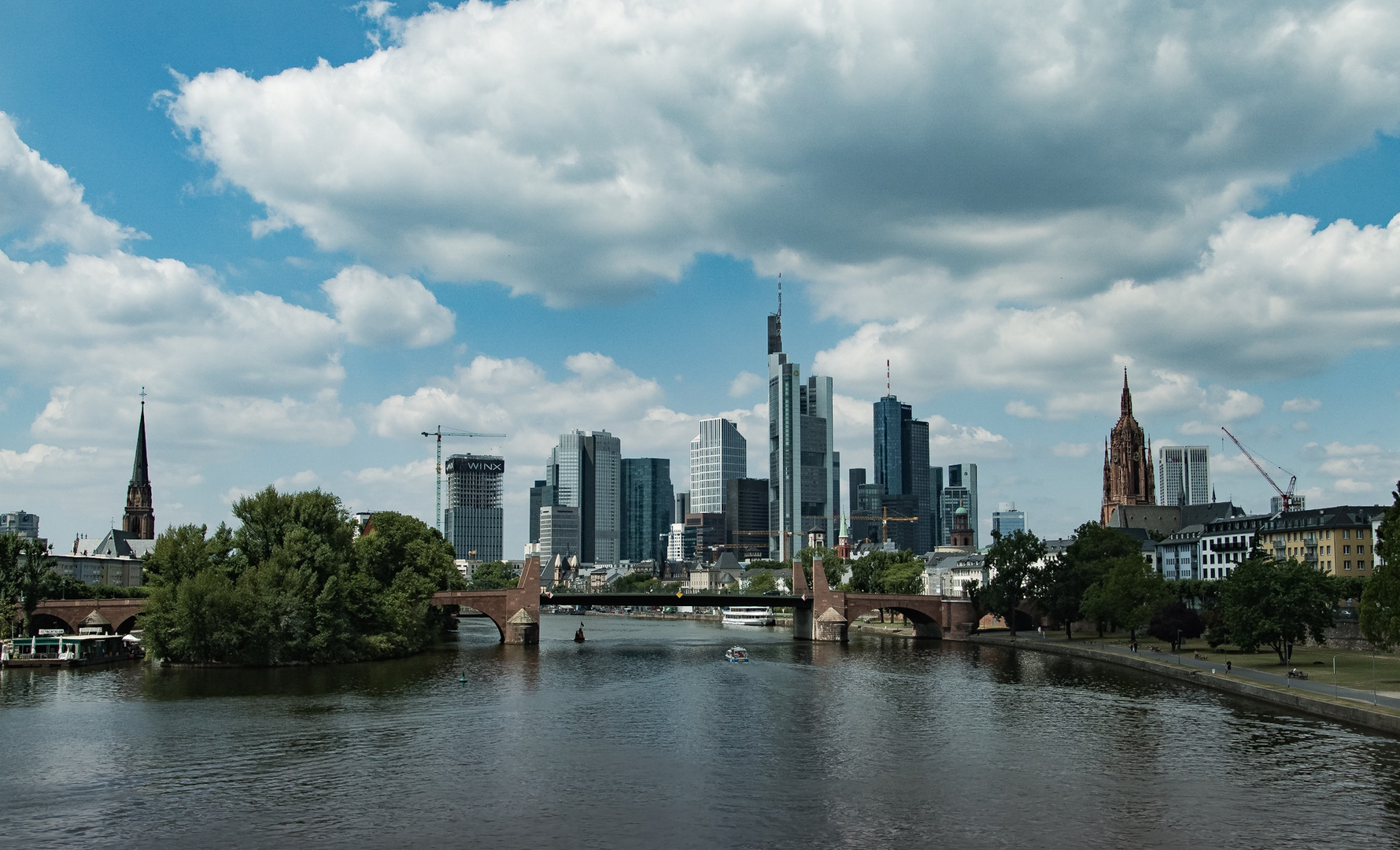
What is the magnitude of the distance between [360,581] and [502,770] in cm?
5737

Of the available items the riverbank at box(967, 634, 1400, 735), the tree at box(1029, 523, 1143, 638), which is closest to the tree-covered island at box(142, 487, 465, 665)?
the riverbank at box(967, 634, 1400, 735)

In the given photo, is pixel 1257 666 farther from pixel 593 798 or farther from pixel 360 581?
pixel 360 581

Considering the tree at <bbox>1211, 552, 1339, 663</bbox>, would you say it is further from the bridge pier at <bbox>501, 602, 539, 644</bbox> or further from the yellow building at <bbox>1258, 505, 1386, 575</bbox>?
the bridge pier at <bbox>501, 602, 539, 644</bbox>

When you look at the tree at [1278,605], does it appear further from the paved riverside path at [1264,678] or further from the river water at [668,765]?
the river water at [668,765]

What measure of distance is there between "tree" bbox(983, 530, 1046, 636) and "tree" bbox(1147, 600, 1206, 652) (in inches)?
1239

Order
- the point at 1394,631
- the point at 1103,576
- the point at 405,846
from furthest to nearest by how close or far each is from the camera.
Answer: the point at 1103,576
the point at 1394,631
the point at 405,846

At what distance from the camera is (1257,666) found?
92.4 meters

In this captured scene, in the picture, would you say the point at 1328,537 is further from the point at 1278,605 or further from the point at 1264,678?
the point at 1264,678

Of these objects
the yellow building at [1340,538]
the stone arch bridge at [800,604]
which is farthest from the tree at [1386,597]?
the yellow building at [1340,538]

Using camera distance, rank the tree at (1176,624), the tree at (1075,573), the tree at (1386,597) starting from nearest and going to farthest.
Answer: the tree at (1386,597), the tree at (1176,624), the tree at (1075,573)

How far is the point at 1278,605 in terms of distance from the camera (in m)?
90.2

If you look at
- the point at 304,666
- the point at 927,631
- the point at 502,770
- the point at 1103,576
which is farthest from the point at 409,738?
the point at 927,631

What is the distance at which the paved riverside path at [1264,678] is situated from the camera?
68625mm

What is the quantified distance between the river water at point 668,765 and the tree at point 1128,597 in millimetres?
32249
